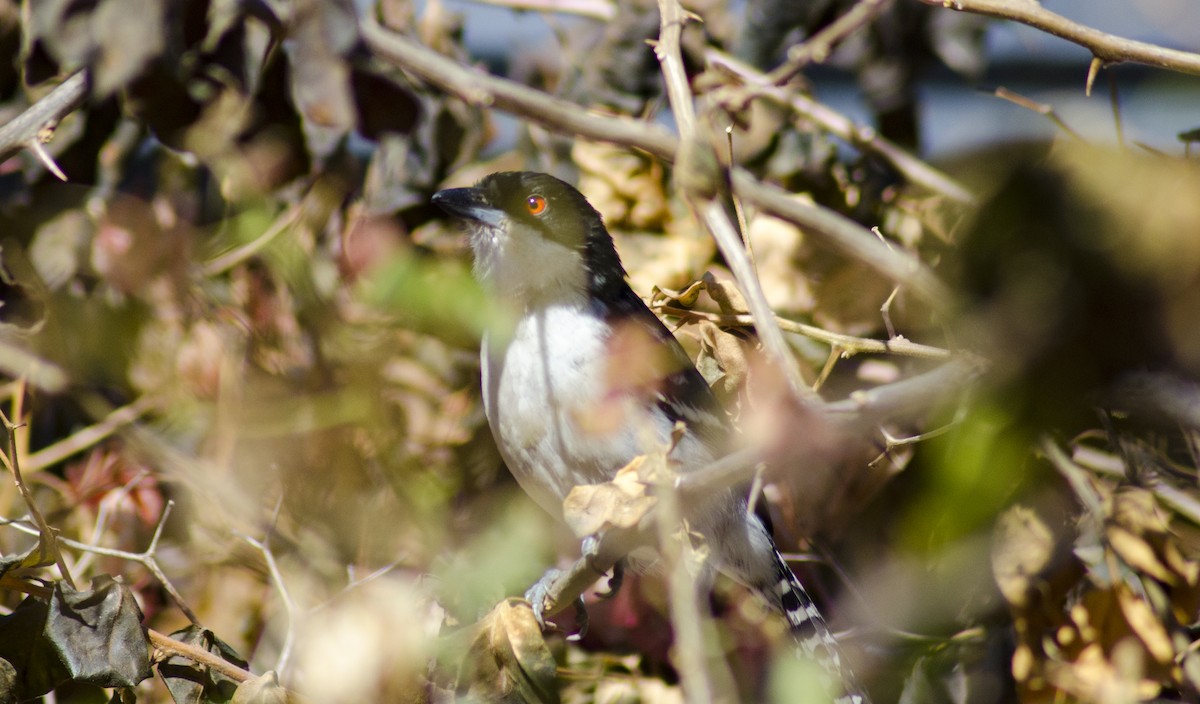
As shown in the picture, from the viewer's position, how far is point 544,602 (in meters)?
2.43

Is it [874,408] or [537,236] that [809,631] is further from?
[874,408]

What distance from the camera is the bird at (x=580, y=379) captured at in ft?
9.52

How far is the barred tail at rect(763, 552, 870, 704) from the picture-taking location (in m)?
2.83

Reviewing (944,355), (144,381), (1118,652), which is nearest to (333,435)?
(144,381)

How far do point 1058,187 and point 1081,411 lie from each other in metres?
0.24

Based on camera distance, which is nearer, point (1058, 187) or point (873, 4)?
point (1058, 187)

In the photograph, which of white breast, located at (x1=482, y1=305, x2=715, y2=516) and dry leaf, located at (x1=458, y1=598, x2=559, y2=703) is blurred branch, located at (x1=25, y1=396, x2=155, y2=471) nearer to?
white breast, located at (x1=482, y1=305, x2=715, y2=516)

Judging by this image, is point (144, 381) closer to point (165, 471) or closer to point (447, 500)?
point (165, 471)

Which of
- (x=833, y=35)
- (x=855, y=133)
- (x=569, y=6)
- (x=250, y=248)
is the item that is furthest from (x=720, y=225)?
Answer: (x=569, y=6)

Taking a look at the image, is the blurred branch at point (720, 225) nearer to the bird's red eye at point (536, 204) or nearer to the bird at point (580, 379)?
the bird at point (580, 379)

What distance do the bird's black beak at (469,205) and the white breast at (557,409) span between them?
1.28 ft

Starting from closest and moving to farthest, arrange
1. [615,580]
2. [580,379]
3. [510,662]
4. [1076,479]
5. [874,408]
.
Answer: [874,408] → [510,662] → [1076,479] → [580,379] → [615,580]

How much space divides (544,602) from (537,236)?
51.8 inches

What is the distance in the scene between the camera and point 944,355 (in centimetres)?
193
